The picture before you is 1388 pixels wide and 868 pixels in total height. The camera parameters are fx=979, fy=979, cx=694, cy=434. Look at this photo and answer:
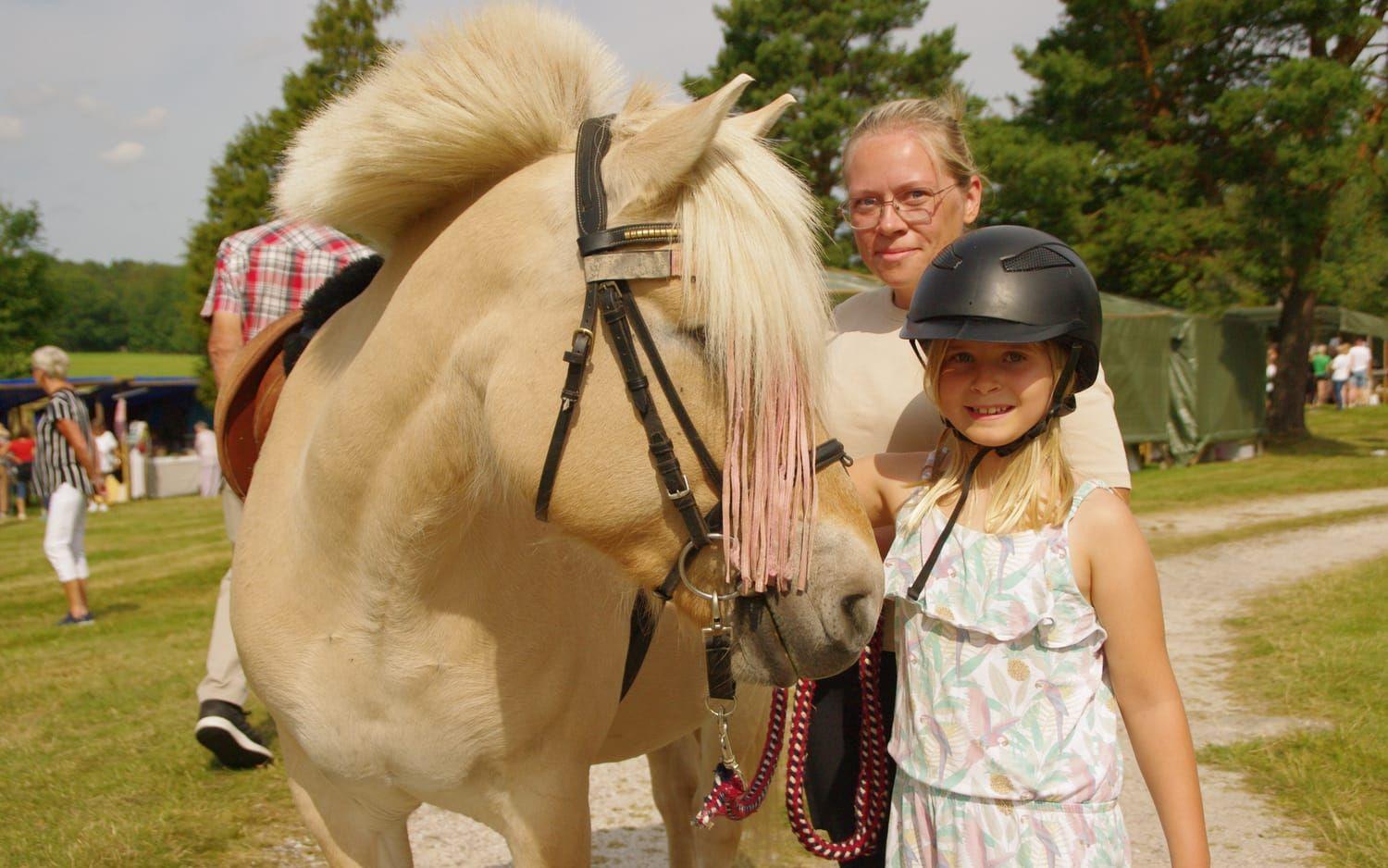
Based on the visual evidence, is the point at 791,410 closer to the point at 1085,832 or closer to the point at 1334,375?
the point at 1085,832

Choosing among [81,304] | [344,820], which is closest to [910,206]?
[344,820]

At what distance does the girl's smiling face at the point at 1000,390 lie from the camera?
1.95 metres

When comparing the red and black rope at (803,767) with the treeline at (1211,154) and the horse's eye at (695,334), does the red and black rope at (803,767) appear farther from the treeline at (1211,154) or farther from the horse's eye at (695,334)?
the treeline at (1211,154)

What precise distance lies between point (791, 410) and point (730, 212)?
0.35 meters

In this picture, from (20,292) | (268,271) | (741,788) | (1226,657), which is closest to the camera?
(741,788)

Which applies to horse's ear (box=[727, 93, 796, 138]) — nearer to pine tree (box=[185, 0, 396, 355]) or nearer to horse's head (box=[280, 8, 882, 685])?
horse's head (box=[280, 8, 882, 685])

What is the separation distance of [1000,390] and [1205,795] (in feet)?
10.8

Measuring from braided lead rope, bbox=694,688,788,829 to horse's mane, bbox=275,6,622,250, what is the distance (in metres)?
1.28

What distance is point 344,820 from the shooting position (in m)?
2.50

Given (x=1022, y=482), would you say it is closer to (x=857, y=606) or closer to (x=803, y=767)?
(x=857, y=606)

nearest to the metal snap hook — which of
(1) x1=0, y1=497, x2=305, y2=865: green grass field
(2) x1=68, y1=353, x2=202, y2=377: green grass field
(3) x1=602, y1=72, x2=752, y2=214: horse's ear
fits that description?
(3) x1=602, y1=72, x2=752, y2=214: horse's ear

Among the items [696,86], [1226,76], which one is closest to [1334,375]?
[1226,76]

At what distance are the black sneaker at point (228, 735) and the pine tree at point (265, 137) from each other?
46.6 feet

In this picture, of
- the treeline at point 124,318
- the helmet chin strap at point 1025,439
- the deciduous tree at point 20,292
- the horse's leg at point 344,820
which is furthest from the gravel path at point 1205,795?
the treeline at point 124,318
